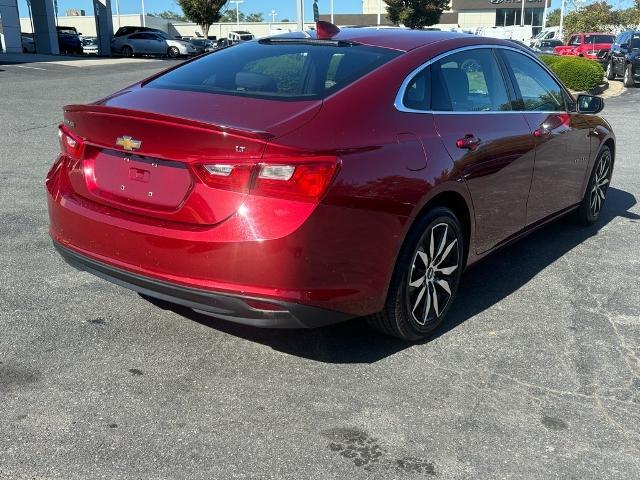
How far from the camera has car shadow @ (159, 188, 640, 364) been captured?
3725 mm

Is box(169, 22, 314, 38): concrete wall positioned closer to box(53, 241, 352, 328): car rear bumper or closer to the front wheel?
the front wheel

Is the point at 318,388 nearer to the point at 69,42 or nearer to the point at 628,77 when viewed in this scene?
the point at 628,77

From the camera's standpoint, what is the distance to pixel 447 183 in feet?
12.0

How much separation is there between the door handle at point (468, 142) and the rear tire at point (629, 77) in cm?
2126

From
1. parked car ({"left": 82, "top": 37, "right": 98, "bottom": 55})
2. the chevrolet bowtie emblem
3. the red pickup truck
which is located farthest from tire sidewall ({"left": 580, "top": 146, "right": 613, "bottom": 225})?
parked car ({"left": 82, "top": 37, "right": 98, "bottom": 55})

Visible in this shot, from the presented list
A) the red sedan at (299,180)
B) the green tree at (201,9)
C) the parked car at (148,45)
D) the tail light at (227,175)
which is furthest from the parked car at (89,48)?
the tail light at (227,175)

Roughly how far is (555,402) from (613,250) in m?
2.83

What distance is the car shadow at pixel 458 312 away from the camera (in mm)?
3725

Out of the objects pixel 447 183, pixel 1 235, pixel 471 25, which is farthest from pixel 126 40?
pixel 471 25

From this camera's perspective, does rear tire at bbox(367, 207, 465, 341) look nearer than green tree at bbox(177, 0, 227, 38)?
Yes

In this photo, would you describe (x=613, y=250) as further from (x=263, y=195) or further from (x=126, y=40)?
(x=126, y=40)

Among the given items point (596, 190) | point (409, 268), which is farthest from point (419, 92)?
point (596, 190)

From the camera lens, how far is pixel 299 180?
9.68ft

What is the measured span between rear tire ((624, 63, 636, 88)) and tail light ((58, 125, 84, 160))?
2259cm
